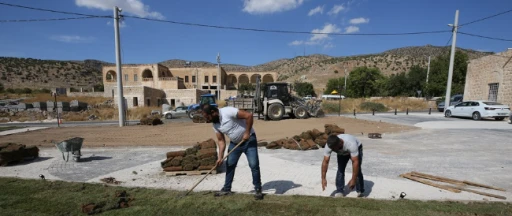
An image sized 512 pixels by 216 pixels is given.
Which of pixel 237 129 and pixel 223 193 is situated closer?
pixel 237 129

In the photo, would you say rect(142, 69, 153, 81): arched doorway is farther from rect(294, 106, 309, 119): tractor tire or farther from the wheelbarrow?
the wheelbarrow

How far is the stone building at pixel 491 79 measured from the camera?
17359 millimetres

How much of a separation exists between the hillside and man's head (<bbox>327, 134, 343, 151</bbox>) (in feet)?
197

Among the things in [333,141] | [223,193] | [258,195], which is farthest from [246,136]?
[333,141]

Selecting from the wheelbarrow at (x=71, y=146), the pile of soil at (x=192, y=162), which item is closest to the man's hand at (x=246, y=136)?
the pile of soil at (x=192, y=162)

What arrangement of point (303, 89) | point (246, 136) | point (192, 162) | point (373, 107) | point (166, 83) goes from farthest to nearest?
point (303, 89)
point (166, 83)
point (373, 107)
point (192, 162)
point (246, 136)

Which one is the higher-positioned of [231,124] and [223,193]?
[231,124]

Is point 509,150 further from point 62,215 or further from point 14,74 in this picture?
point 14,74

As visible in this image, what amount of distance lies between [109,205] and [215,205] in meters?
1.64

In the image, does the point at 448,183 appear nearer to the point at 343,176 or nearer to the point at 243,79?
the point at 343,176

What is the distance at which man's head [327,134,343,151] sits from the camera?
12.6ft

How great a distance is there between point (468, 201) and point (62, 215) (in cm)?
631

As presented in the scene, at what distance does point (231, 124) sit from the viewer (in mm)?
4133

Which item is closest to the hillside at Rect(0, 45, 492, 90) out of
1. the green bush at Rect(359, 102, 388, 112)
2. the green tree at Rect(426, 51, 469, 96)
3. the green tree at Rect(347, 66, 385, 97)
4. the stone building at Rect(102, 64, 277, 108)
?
the stone building at Rect(102, 64, 277, 108)
